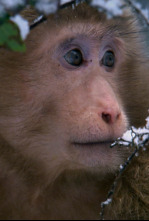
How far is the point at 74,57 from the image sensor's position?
231cm

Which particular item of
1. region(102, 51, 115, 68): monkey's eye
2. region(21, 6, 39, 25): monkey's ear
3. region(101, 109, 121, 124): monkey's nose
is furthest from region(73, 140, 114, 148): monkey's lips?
region(21, 6, 39, 25): monkey's ear

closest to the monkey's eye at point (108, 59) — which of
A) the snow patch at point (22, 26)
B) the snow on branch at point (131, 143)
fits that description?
the snow on branch at point (131, 143)

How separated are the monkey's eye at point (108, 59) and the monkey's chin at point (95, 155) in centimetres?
60

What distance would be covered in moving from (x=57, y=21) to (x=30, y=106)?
0.49m

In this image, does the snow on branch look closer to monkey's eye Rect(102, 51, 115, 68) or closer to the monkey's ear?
monkey's eye Rect(102, 51, 115, 68)

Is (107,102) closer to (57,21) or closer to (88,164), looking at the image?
(88,164)

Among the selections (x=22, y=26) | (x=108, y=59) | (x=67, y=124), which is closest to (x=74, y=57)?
(x=108, y=59)

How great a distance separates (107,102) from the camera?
205 centimetres

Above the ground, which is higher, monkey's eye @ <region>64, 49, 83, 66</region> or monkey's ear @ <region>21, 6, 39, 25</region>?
monkey's ear @ <region>21, 6, 39, 25</region>

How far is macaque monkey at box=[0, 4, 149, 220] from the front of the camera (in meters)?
2.08

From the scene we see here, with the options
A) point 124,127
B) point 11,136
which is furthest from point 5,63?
point 124,127

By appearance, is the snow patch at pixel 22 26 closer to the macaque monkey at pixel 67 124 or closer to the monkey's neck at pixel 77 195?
the macaque monkey at pixel 67 124

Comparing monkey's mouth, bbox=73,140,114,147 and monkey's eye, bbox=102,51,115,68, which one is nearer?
monkey's mouth, bbox=73,140,114,147

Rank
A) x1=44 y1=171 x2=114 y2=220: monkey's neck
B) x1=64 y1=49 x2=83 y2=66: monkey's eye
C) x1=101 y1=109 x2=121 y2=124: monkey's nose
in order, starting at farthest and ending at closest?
x1=44 y1=171 x2=114 y2=220: monkey's neck
x1=64 y1=49 x2=83 y2=66: monkey's eye
x1=101 y1=109 x2=121 y2=124: monkey's nose
